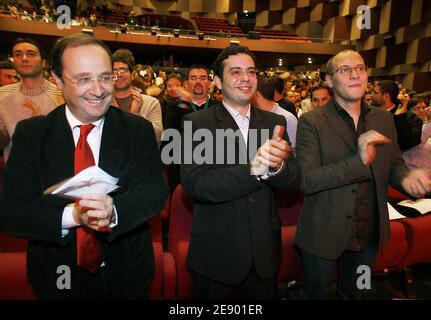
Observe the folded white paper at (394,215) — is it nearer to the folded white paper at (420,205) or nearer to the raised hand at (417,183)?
the folded white paper at (420,205)

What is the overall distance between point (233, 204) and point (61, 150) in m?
0.67

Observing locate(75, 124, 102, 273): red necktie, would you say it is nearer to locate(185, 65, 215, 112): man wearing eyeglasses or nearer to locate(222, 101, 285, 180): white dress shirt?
locate(222, 101, 285, 180): white dress shirt

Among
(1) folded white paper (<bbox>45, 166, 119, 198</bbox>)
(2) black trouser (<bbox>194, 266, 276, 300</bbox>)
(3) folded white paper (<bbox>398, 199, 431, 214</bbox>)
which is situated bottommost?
(2) black trouser (<bbox>194, 266, 276, 300</bbox>)

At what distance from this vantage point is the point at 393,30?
11.2 m

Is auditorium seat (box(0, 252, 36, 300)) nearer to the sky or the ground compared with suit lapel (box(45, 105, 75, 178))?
nearer to the ground

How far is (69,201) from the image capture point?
3.59 feet

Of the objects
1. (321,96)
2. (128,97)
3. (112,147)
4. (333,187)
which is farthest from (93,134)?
(321,96)

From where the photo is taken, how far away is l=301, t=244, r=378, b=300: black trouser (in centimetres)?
156

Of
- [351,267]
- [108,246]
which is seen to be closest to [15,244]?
[108,246]

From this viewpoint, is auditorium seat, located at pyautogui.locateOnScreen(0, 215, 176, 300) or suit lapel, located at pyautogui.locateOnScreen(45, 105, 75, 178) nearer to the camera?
suit lapel, located at pyautogui.locateOnScreen(45, 105, 75, 178)

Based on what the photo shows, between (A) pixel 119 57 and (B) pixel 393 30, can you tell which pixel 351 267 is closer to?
(A) pixel 119 57

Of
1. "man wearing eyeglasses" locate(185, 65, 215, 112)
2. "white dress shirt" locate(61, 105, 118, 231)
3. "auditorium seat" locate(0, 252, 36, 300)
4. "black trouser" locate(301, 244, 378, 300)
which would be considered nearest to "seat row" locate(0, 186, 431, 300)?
"auditorium seat" locate(0, 252, 36, 300)

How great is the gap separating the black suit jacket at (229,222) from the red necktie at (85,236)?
415 mm
